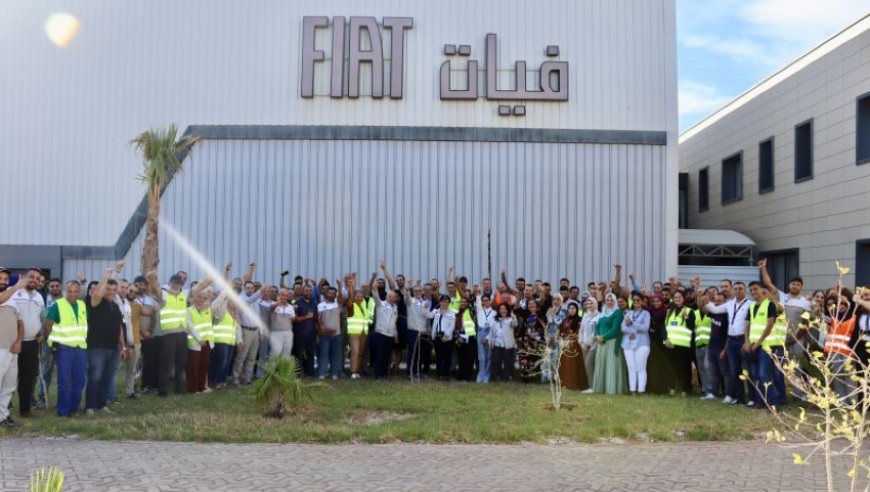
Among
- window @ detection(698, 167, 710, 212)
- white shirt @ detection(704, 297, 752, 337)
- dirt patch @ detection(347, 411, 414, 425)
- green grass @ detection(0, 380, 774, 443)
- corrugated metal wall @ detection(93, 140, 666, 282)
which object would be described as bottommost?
dirt patch @ detection(347, 411, 414, 425)

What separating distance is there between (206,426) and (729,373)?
8.11m

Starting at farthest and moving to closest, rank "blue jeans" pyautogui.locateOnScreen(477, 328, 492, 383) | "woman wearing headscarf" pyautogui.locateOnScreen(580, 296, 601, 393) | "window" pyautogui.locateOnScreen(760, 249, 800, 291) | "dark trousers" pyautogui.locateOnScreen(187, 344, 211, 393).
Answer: "window" pyautogui.locateOnScreen(760, 249, 800, 291) < "blue jeans" pyautogui.locateOnScreen(477, 328, 492, 383) < "woman wearing headscarf" pyautogui.locateOnScreen(580, 296, 601, 393) < "dark trousers" pyautogui.locateOnScreen(187, 344, 211, 393)

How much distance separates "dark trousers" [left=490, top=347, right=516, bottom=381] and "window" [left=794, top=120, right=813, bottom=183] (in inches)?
453

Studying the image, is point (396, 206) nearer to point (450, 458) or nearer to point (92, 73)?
point (92, 73)

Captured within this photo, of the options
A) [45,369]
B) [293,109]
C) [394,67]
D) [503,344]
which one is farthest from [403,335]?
[394,67]

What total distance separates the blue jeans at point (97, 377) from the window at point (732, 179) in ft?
70.7

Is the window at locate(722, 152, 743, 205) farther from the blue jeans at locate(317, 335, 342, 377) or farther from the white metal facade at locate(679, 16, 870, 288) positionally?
the blue jeans at locate(317, 335, 342, 377)

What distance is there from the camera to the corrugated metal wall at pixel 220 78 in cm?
2031

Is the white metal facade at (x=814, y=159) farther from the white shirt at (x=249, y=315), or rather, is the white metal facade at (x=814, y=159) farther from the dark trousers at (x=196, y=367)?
the dark trousers at (x=196, y=367)

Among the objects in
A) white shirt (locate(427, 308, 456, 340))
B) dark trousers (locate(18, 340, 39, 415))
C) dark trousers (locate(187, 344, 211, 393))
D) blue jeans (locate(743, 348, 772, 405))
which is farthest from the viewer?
white shirt (locate(427, 308, 456, 340))

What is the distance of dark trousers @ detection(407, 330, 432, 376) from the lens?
15695mm

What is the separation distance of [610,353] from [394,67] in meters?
10.2

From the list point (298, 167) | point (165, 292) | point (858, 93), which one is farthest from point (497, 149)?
point (165, 292)

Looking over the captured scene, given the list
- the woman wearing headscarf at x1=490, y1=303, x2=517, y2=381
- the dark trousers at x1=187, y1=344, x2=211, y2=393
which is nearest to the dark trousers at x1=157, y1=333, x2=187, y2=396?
the dark trousers at x1=187, y1=344, x2=211, y2=393
